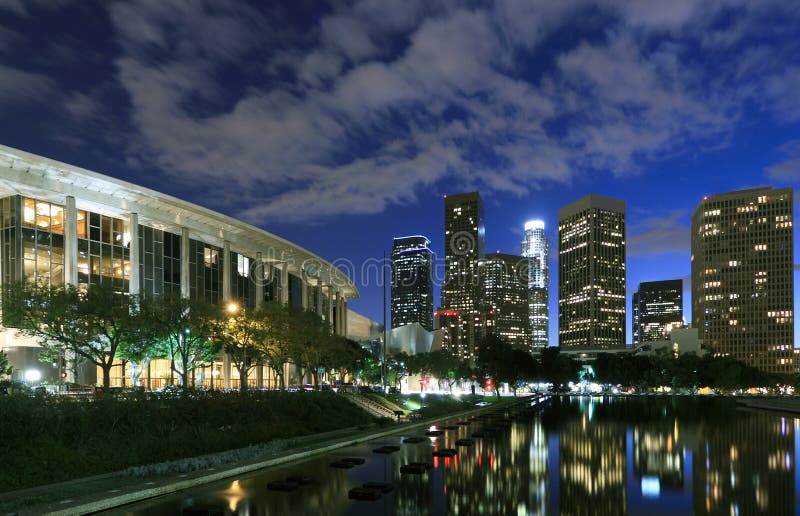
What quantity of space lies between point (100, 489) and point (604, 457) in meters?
20.6

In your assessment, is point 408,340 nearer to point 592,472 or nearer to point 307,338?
point 307,338

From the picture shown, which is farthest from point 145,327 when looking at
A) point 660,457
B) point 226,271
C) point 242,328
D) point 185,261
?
point 226,271

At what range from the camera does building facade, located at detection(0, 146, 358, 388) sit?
54094 mm

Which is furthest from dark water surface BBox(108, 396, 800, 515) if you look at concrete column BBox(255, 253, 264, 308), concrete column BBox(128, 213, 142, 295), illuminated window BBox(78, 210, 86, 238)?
concrete column BBox(255, 253, 264, 308)

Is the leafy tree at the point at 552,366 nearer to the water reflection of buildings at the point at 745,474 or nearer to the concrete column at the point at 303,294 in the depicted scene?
the concrete column at the point at 303,294

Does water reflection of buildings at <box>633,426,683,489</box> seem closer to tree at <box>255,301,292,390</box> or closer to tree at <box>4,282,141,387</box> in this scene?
tree at <box>255,301,292,390</box>

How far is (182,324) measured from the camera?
156 feet

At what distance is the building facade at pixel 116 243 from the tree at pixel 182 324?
12.5 ft

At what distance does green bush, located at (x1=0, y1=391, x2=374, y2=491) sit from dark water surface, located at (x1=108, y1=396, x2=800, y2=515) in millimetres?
4184

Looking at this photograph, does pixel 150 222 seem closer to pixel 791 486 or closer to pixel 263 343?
pixel 263 343

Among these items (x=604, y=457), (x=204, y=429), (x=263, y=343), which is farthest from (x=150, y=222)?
(x=604, y=457)

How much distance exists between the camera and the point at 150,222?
6781 cm

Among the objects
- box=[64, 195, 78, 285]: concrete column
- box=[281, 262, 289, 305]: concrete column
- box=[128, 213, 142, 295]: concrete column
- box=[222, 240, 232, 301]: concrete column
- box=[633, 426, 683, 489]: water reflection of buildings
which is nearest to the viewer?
box=[633, 426, 683, 489]: water reflection of buildings

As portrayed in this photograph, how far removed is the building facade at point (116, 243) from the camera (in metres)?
54.1
